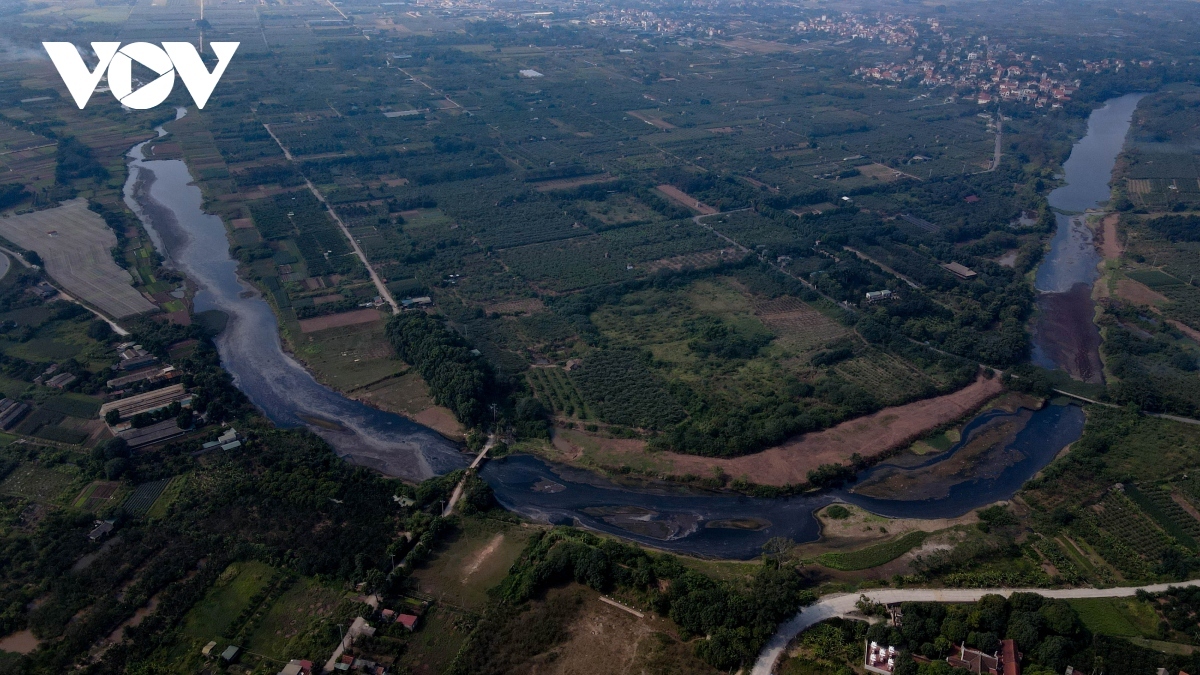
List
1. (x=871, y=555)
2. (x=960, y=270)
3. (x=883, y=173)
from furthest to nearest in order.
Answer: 1. (x=883, y=173)
2. (x=960, y=270)
3. (x=871, y=555)

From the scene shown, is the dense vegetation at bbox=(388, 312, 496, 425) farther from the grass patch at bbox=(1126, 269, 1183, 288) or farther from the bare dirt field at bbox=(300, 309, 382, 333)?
the grass patch at bbox=(1126, 269, 1183, 288)

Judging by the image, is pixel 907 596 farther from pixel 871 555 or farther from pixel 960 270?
pixel 960 270

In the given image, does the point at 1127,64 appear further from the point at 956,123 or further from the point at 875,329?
the point at 875,329

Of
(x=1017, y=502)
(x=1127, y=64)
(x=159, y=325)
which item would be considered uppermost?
(x=1127, y=64)

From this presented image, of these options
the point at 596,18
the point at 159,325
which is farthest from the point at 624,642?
the point at 596,18

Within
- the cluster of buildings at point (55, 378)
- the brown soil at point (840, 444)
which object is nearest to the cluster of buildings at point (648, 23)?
the brown soil at point (840, 444)

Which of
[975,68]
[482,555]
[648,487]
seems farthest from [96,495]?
[975,68]

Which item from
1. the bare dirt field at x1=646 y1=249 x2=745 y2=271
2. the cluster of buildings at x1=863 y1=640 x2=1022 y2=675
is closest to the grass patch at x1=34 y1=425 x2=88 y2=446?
the bare dirt field at x1=646 y1=249 x2=745 y2=271
